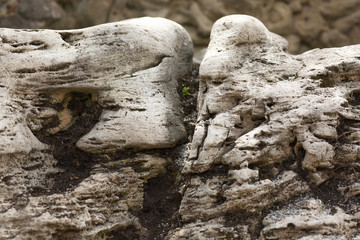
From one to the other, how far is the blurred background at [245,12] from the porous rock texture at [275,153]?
5.69 m

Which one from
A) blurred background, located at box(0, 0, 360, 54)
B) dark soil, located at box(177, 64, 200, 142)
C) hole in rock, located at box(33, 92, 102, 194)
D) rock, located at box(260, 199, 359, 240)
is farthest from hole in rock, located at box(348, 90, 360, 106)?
blurred background, located at box(0, 0, 360, 54)

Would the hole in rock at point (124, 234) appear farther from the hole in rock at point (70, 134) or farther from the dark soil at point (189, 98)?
the dark soil at point (189, 98)

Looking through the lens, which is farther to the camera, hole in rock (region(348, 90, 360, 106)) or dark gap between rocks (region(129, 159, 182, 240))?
hole in rock (region(348, 90, 360, 106))

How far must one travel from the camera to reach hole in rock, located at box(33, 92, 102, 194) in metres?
4.14

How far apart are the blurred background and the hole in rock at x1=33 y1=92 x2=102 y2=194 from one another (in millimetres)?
5459

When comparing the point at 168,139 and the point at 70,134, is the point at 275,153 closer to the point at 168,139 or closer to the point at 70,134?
the point at 168,139

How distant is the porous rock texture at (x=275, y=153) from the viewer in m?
3.69

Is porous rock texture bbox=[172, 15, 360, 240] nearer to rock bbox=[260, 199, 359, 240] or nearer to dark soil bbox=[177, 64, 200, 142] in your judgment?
rock bbox=[260, 199, 359, 240]

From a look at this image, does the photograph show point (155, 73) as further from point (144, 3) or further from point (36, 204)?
point (144, 3)

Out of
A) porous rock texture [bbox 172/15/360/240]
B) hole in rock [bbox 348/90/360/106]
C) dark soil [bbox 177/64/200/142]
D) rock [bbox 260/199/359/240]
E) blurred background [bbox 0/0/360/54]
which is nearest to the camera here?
rock [bbox 260/199/359/240]

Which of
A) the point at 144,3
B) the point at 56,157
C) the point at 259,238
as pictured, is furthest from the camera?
the point at 144,3

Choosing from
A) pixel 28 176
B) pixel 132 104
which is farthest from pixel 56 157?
pixel 132 104

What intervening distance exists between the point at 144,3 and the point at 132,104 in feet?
19.5

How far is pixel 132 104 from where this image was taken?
4.32 metres
